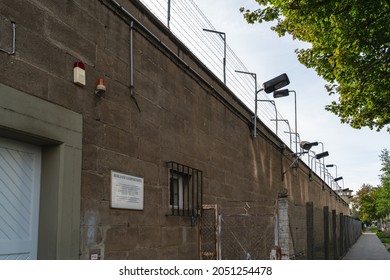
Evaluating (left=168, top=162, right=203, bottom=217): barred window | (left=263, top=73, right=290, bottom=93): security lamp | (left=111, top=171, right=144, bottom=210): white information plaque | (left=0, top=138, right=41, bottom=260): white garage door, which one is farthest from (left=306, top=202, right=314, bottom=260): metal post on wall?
(left=0, top=138, right=41, bottom=260): white garage door

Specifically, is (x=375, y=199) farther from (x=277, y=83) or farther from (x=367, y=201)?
(x=277, y=83)

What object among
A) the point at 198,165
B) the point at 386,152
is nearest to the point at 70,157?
the point at 198,165

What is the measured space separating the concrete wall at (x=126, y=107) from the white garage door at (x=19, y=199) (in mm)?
521

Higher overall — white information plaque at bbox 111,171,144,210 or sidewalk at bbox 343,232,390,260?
white information plaque at bbox 111,171,144,210

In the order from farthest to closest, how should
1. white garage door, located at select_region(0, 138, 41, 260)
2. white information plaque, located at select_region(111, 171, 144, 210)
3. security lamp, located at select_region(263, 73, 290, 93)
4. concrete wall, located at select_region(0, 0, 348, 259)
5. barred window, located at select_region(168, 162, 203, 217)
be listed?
security lamp, located at select_region(263, 73, 290, 93)
barred window, located at select_region(168, 162, 203, 217)
white information plaque, located at select_region(111, 171, 144, 210)
concrete wall, located at select_region(0, 0, 348, 259)
white garage door, located at select_region(0, 138, 41, 260)

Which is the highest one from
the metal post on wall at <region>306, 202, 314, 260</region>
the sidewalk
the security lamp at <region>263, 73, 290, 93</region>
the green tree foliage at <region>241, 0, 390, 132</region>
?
the green tree foliage at <region>241, 0, 390, 132</region>

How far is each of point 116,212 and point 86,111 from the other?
1308 millimetres

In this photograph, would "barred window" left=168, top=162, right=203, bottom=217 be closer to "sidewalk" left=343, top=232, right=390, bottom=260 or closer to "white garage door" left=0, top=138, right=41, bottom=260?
"white garage door" left=0, top=138, right=41, bottom=260

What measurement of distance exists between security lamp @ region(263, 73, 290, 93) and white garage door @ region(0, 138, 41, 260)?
7.77m

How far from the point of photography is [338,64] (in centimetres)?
1080

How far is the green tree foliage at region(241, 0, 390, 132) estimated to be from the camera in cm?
938

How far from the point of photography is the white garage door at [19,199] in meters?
4.22

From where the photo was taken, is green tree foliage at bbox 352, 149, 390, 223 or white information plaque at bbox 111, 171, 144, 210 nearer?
white information plaque at bbox 111, 171, 144, 210

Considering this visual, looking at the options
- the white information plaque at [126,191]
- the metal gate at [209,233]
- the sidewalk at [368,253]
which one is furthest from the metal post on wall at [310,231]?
the sidewalk at [368,253]
